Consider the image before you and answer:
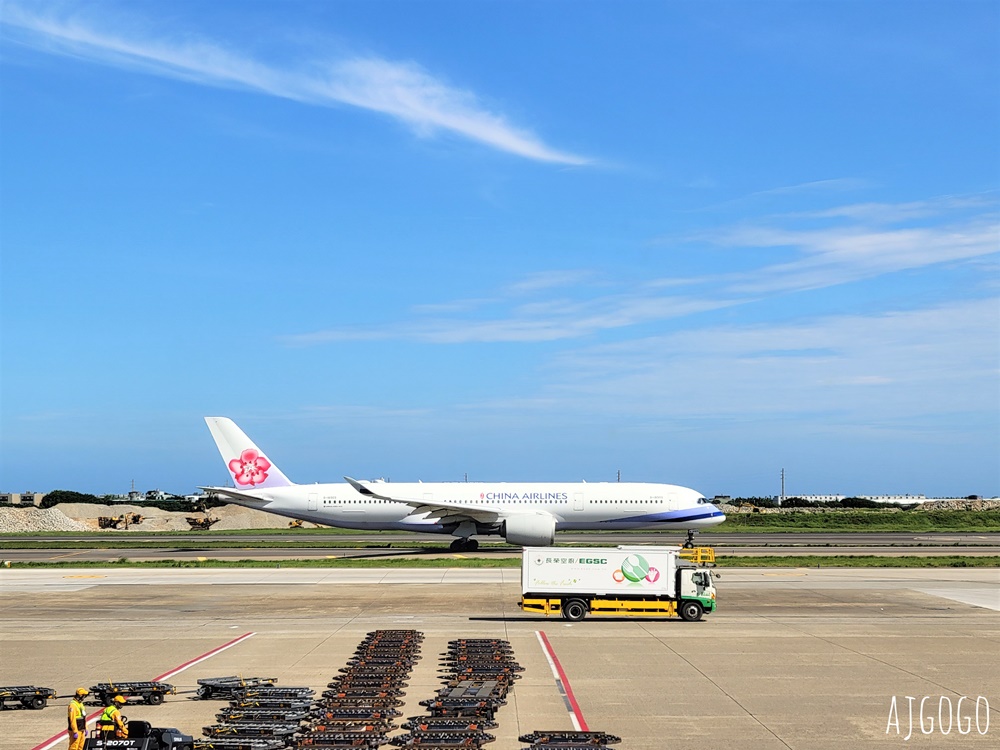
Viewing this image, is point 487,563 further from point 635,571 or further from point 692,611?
point 692,611

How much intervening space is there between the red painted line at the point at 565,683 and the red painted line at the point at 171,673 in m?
9.72

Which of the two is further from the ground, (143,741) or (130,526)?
(143,741)

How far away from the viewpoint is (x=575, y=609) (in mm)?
35938

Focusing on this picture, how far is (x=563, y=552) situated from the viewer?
3597 cm

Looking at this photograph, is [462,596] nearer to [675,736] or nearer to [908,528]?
[675,736]

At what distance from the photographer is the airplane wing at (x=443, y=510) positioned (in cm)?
6819

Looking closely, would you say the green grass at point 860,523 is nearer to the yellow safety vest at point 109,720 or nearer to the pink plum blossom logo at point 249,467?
the pink plum blossom logo at point 249,467

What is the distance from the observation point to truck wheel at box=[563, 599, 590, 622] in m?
35.9

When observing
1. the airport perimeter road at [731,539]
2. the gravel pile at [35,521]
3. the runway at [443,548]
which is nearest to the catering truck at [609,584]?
the runway at [443,548]

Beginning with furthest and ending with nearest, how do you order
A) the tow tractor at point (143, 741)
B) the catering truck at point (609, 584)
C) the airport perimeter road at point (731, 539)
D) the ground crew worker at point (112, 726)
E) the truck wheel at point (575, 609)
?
1. the airport perimeter road at point (731, 539)
2. the truck wheel at point (575, 609)
3. the catering truck at point (609, 584)
4. the ground crew worker at point (112, 726)
5. the tow tractor at point (143, 741)

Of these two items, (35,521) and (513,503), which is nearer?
(513,503)

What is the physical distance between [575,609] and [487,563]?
78.9 feet

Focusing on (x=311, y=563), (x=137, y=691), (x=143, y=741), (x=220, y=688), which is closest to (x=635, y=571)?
(x=220, y=688)

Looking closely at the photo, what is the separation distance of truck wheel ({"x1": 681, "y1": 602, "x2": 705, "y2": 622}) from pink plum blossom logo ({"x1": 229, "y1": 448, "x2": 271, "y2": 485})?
149ft
